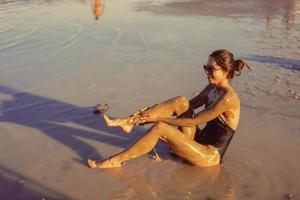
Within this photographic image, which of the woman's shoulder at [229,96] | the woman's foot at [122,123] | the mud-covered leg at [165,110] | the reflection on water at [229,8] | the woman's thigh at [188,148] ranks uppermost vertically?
the woman's shoulder at [229,96]

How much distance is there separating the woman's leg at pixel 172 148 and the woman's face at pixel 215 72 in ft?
2.12

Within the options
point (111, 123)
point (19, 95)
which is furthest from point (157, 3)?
point (111, 123)

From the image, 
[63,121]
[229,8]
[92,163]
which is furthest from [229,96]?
[229,8]

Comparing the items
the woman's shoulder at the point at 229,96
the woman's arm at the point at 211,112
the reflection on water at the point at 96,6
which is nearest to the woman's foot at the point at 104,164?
the woman's arm at the point at 211,112

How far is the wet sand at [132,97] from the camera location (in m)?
4.85

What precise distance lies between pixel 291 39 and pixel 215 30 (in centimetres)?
205

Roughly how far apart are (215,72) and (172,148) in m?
0.95

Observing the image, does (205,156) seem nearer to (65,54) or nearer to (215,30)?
(65,54)

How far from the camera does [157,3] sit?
698 inches

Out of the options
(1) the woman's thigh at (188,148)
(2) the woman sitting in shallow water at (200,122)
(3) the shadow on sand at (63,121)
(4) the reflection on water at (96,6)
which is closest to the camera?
Result: (2) the woman sitting in shallow water at (200,122)

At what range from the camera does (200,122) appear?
4715mm

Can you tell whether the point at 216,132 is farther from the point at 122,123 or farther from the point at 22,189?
the point at 22,189

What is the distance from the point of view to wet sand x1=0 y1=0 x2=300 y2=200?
15.9 feet

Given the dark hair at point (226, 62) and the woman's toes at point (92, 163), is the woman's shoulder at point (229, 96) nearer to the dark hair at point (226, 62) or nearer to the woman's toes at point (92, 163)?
the dark hair at point (226, 62)
